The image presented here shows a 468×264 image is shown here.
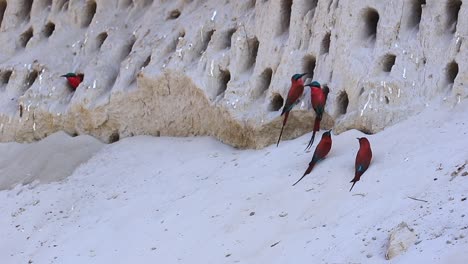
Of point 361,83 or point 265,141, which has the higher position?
point 361,83

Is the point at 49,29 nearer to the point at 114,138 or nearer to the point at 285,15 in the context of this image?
the point at 114,138

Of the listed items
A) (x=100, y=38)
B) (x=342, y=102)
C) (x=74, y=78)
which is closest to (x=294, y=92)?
(x=342, y=102)

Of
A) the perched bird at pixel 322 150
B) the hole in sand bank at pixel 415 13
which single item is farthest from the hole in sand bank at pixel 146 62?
the hole in sand bank at pixel 415 13

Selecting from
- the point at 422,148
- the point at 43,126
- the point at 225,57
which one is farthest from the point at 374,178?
the point at 43,126

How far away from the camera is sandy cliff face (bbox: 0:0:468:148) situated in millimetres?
7004

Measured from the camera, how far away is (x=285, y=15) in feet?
26.5

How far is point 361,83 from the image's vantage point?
7.17 m

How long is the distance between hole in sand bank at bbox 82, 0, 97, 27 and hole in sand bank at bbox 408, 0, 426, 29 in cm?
349

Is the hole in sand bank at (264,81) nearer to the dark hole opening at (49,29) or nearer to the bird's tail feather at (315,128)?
the bird's tail feather at (315,128)

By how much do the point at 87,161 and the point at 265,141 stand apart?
1.72 meters

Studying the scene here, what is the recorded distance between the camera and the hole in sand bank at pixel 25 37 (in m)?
10.0

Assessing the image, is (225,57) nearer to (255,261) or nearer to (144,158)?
(144,158)

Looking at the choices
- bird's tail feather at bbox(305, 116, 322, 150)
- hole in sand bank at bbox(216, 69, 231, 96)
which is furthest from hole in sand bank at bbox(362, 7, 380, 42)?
hole in sand bank at bbox(216, 69, 231, 96)

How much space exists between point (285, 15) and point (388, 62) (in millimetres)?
1169
